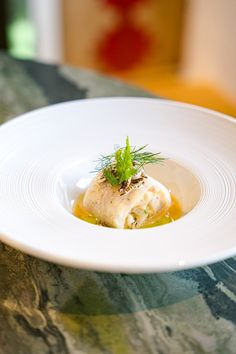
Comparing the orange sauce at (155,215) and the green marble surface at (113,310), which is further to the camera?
the orange sauce at (155,215)

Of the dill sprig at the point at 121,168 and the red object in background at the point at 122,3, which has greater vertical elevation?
the red object in background at the point at 122,3

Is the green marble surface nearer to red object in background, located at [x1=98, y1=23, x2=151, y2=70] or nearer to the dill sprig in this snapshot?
the dill sprig

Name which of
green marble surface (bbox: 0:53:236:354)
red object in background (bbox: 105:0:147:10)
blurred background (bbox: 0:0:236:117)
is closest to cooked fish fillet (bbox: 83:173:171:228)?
green marble surface (bbox: 0:53:236:354)

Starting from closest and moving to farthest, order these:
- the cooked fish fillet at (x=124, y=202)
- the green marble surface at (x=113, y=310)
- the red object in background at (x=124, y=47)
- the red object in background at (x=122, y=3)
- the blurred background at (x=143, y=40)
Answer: the green marble surface at (x=113, y=310)
the cooked fish fillet at (x=124, y=202)
the blurred background at (x=143, y=40)
the red object in background at (x=122, y=3)
the red object in background at (x=124, y=47)

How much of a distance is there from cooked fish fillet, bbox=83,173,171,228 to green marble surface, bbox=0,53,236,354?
0.13 m

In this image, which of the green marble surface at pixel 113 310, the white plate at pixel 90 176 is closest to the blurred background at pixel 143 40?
the white plate at pixel 90 176

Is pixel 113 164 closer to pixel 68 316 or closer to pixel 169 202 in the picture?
pixel 169 202

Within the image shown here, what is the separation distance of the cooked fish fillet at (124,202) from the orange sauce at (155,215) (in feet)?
0.03

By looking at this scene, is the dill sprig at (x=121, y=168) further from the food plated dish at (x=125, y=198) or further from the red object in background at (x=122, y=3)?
the red object in background at (x=122, y=3)

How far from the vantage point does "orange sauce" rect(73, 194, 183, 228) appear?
3.35 feet

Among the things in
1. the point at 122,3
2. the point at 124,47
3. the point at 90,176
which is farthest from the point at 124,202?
the point at 124,47

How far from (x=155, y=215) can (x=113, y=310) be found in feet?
0.94

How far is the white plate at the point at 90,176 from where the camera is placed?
75 cm

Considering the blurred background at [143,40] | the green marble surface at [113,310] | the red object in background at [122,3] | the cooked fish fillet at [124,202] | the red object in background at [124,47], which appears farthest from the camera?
the red object in background at [124,47]
